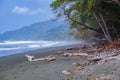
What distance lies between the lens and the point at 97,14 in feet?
101

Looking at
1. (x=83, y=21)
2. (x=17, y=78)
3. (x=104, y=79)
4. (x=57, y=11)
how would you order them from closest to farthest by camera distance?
1. (x=104, y=79)
2. (x=17, y=78)
3. (x=57, y=11)
4. (x=83, y=21)

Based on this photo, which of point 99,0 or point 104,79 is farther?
point 99,0

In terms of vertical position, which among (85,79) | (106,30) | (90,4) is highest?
(90,4)

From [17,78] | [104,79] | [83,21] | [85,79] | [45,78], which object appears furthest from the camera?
[83,21]

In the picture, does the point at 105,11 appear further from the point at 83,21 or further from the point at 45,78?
the point at 45,78

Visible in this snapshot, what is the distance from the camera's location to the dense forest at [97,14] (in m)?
29.7

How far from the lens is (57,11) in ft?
106

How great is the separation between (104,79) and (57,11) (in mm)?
18590

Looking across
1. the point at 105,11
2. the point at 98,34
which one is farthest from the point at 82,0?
the point at 98,34

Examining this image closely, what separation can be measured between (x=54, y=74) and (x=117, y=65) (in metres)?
3.73

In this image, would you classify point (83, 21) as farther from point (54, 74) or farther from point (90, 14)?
point (54, 74)

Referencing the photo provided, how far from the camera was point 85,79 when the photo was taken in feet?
50.7

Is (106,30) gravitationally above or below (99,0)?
below

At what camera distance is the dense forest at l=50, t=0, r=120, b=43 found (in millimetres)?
29703
